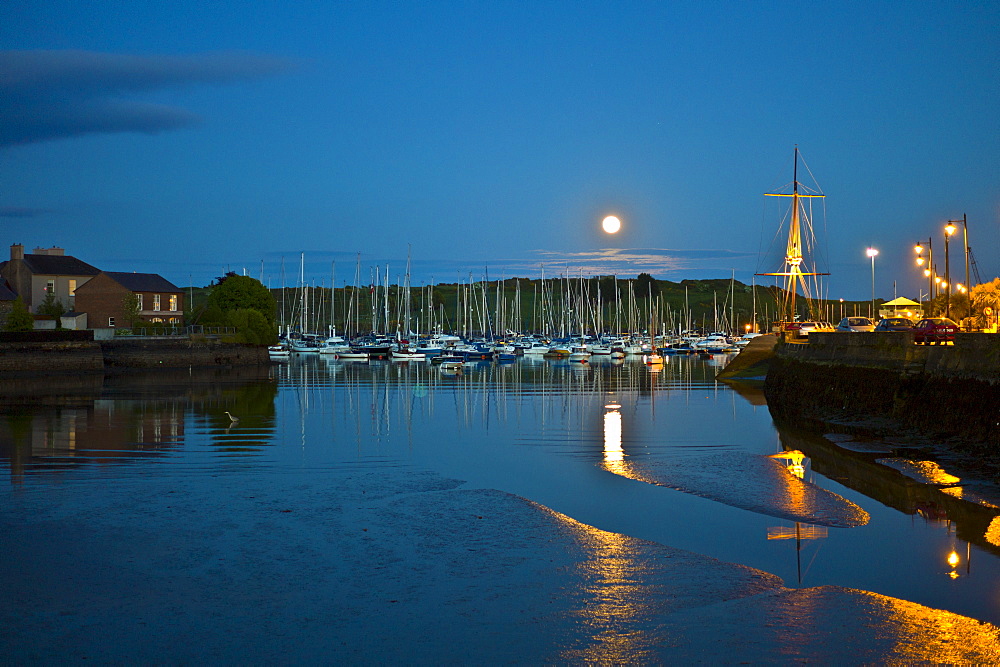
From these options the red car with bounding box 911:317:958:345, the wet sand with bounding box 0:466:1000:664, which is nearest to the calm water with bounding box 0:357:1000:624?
the wet sand with bounding box 0:466:1000:664

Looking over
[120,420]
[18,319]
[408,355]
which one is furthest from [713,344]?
[120,420]

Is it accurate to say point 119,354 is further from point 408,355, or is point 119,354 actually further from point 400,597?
point 400,597

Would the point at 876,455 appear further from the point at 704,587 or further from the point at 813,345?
the point at 813,345

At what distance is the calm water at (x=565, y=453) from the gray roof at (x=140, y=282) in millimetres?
42980

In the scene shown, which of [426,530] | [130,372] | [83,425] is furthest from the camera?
[130,372]

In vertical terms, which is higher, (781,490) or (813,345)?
(813,345)

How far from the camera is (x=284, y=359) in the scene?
11006 centimetres

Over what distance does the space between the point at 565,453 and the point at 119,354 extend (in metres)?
61.2

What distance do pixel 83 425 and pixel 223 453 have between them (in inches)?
422

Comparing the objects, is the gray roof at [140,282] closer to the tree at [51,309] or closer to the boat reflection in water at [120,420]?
the tree at [51,309]

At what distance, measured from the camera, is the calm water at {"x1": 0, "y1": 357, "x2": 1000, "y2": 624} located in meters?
15.9

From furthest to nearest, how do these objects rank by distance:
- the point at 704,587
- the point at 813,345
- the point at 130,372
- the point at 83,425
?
the point at 130,372 → the point at 813,345 → the point at 83,425 → the point at 704,587

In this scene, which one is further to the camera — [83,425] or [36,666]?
[83,425]

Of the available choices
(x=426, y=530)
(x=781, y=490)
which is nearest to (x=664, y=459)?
(x=781, y=490)
